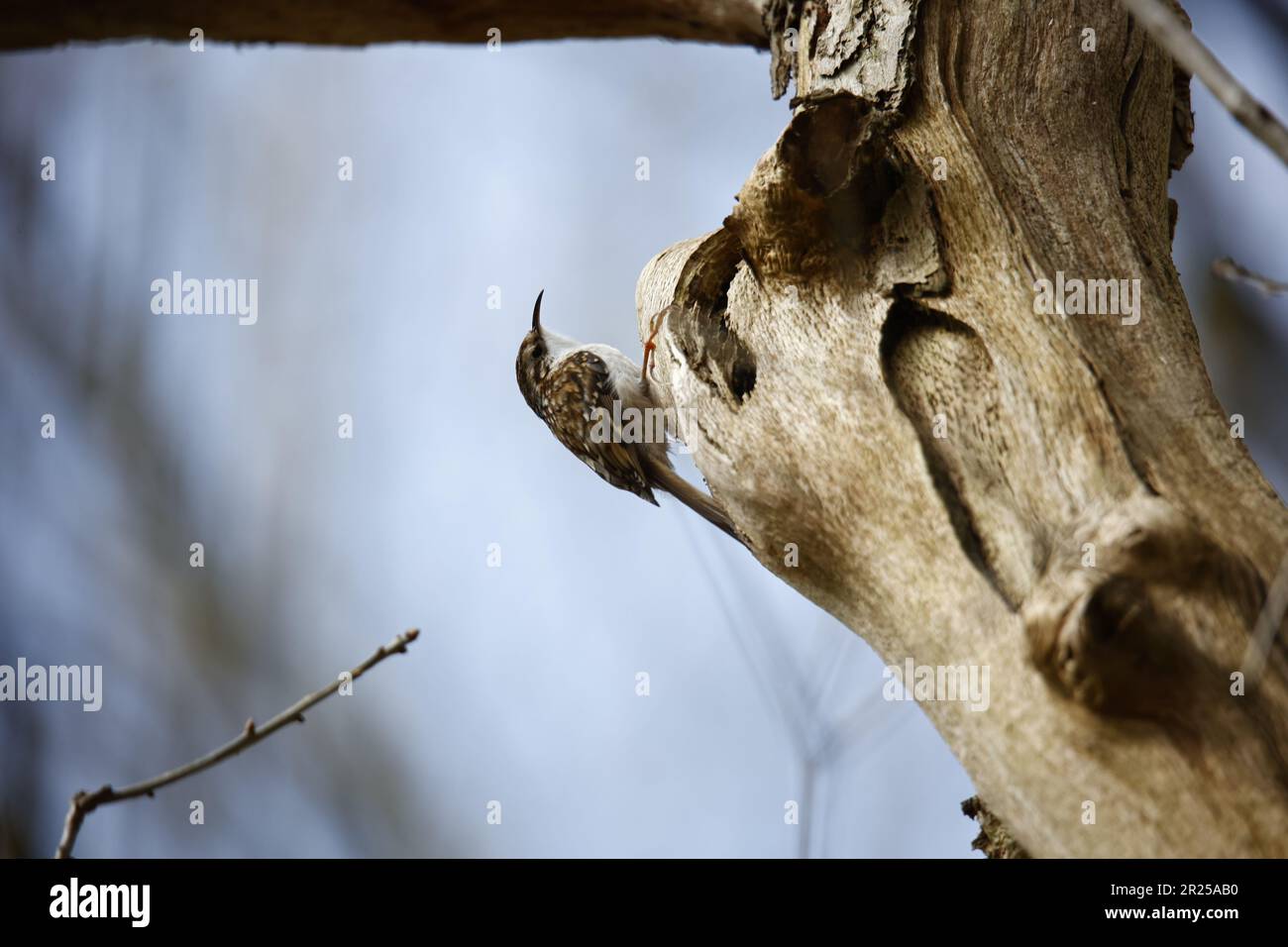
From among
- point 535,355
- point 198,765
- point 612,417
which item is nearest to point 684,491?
point 612,417

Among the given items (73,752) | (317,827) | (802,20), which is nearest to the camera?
(802,20)

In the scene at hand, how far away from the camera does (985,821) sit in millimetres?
1827

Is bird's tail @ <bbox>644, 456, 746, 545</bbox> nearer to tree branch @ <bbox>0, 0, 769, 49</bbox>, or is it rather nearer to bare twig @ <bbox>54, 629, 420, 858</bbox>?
tree branch @ <bbox>0, 0, 769, 49</bbox>

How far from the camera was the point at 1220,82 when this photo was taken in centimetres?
79

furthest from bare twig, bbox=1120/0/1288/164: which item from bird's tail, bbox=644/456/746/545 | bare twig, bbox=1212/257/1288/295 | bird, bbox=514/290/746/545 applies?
bird, bbox=514/290/746/545

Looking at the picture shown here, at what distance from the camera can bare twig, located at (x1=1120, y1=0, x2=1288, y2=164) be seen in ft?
2.53

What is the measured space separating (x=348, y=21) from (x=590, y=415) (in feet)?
5.29

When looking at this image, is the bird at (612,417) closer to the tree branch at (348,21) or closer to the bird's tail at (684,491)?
the bird's tail at (684,491)

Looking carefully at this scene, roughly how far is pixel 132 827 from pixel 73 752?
1.07 ft

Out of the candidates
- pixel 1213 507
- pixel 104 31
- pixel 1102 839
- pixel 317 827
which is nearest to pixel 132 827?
pixel 317 827

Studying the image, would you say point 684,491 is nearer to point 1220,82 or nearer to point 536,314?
point 536,314

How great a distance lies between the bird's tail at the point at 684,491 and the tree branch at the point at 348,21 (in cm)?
148

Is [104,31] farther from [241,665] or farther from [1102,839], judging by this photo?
[1102,839]

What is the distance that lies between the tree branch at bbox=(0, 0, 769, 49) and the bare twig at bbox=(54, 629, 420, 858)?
2564mm
